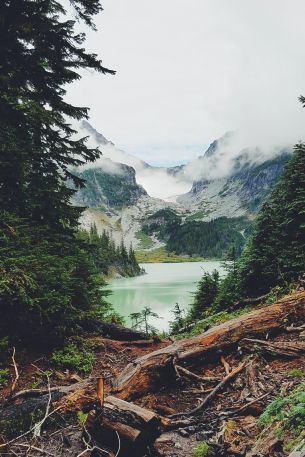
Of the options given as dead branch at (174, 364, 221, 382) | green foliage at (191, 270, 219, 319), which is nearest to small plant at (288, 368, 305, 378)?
dead branch at (174, 364, 221, 382)

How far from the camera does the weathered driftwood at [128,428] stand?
5.06 metres

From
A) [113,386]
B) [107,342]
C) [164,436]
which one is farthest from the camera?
[107,342]

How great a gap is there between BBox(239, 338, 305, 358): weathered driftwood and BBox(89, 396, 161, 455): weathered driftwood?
358cm

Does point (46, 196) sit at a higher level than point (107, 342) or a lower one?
higher

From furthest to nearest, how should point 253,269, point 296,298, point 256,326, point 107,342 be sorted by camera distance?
1. point 253,269
2. point 107,342
3. point 296,298
4. point 256,326

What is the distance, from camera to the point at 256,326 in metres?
8.84

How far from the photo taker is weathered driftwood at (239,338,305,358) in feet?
25.3

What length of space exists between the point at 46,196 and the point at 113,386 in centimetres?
761

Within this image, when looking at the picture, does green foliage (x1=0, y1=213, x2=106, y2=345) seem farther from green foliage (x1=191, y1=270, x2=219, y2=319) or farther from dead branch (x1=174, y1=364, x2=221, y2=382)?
Result: green foliage (x1=191, y1=270, x2=219, y2=319)

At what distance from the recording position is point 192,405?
6863 mm

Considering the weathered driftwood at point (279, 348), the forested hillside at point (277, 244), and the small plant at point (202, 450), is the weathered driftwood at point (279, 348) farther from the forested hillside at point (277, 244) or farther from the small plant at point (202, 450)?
the forested hillside at point (277, 244)

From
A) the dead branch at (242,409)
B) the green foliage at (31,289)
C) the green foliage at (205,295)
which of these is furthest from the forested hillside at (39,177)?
the green foliage at (205,295)

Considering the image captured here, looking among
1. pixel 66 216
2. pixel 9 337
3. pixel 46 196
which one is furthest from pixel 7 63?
pixel 9 337

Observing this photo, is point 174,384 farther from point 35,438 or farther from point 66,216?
point 66,216
